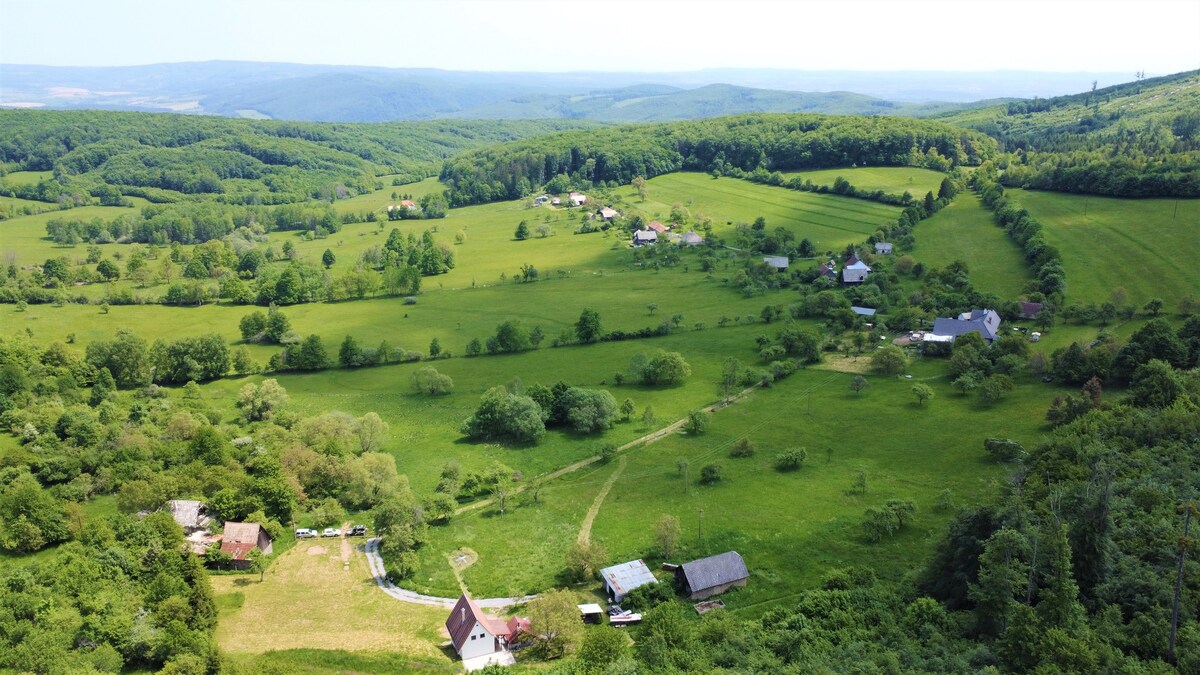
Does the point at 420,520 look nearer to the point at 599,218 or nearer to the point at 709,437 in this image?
the point at 709,437

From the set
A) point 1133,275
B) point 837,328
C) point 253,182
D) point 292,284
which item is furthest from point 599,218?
point 253,182

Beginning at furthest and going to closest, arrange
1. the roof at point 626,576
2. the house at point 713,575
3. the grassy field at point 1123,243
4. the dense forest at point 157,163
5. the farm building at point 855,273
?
the dense forest at point 157,163 < the farm building at point 855,273 < the grassy field at point 1123,243 < the roof at point 626,576 < the house at point 713,575

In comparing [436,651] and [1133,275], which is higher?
[1133,275]

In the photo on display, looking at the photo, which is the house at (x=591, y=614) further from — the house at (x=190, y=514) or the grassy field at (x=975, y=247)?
the grassy field at (x=975, y=247)

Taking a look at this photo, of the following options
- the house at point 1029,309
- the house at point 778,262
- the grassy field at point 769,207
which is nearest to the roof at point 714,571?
the house at point 1029,309

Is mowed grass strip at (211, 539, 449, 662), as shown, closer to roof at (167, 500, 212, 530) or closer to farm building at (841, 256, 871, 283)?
roof at (167, 500, 212, 530)

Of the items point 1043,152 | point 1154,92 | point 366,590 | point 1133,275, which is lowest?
point 366,590

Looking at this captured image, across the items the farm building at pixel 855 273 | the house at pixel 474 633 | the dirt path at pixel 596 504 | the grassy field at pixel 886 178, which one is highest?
the grassy field at pixel 886 178
